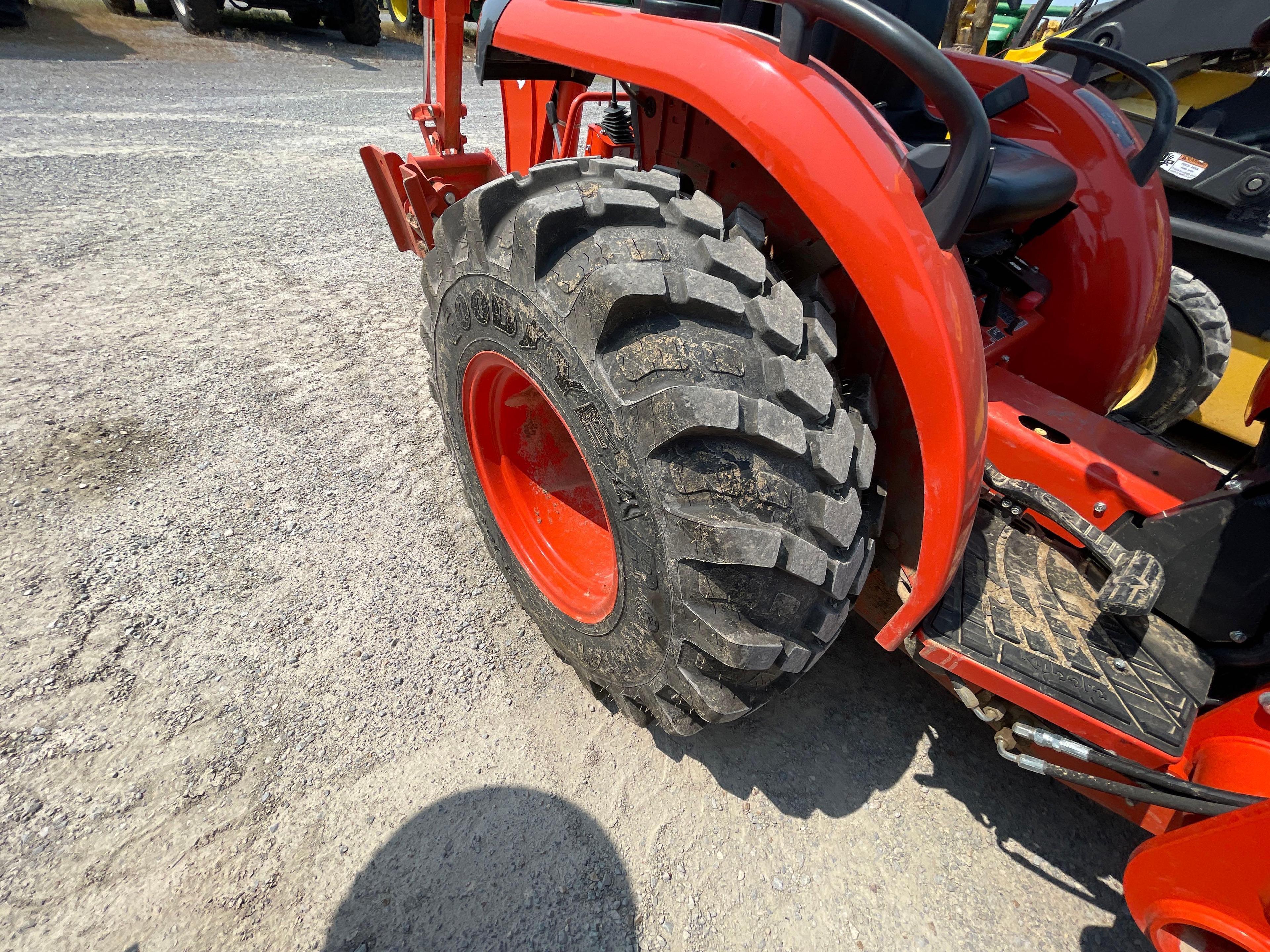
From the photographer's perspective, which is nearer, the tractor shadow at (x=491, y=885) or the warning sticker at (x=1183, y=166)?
the tractor shadow at (x=491, y=885)

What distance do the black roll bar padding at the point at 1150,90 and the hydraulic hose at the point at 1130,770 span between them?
1581mm

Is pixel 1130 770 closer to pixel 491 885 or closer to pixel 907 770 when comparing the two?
pixel 907 770

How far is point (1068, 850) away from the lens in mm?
1568

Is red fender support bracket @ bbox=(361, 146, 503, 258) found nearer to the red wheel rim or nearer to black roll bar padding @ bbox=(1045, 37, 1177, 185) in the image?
the red wheel rim

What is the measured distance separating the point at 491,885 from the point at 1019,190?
1.86m

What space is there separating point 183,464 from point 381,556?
873 mm

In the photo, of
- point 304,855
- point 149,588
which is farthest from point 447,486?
point 304,855

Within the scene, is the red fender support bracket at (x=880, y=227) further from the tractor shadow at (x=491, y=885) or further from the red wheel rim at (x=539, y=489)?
the tractor shadow at (x=491, y=885)

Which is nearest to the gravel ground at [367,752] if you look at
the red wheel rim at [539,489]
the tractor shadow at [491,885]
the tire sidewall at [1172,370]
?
the tractor shadow at [491,885]

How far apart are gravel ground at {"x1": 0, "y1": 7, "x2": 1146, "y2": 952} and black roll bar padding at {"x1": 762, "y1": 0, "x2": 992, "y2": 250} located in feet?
4.34

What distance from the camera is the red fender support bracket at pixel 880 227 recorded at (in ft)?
3.44

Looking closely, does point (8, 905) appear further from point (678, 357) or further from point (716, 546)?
point (678, 357)

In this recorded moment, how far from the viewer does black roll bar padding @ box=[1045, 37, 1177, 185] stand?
5.67ft

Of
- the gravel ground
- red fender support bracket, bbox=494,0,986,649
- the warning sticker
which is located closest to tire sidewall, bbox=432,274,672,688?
the gravel ground
